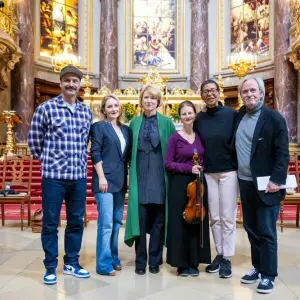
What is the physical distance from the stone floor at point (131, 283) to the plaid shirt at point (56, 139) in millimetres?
894

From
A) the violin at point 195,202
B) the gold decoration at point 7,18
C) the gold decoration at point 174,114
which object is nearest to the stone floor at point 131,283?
the violin at point 195,202

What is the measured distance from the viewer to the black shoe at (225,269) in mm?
3352

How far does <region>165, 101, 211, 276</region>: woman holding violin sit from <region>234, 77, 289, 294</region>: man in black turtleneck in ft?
1.33

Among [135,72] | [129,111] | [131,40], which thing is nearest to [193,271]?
[129,111]

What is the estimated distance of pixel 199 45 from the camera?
1562cm

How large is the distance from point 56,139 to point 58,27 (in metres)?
13.6

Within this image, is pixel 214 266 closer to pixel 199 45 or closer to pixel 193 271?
pixel 193 271

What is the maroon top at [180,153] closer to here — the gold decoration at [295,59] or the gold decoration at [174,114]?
the gold decoration at [174,114]

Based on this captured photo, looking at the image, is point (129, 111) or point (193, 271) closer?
point (193, 271)

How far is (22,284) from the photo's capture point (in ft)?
10.5

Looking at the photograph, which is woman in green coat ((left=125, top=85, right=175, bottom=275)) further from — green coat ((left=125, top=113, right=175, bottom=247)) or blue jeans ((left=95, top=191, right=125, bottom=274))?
blue jeans ((left=95, top=191, right=125, bottom=274))

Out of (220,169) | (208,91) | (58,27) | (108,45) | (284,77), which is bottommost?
(220,169)

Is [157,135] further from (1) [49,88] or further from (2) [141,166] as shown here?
(1) [49,88]

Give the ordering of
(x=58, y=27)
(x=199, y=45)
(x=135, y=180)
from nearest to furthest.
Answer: (x=135, y=180), (x=58, y=27), (x=199, y=45)
